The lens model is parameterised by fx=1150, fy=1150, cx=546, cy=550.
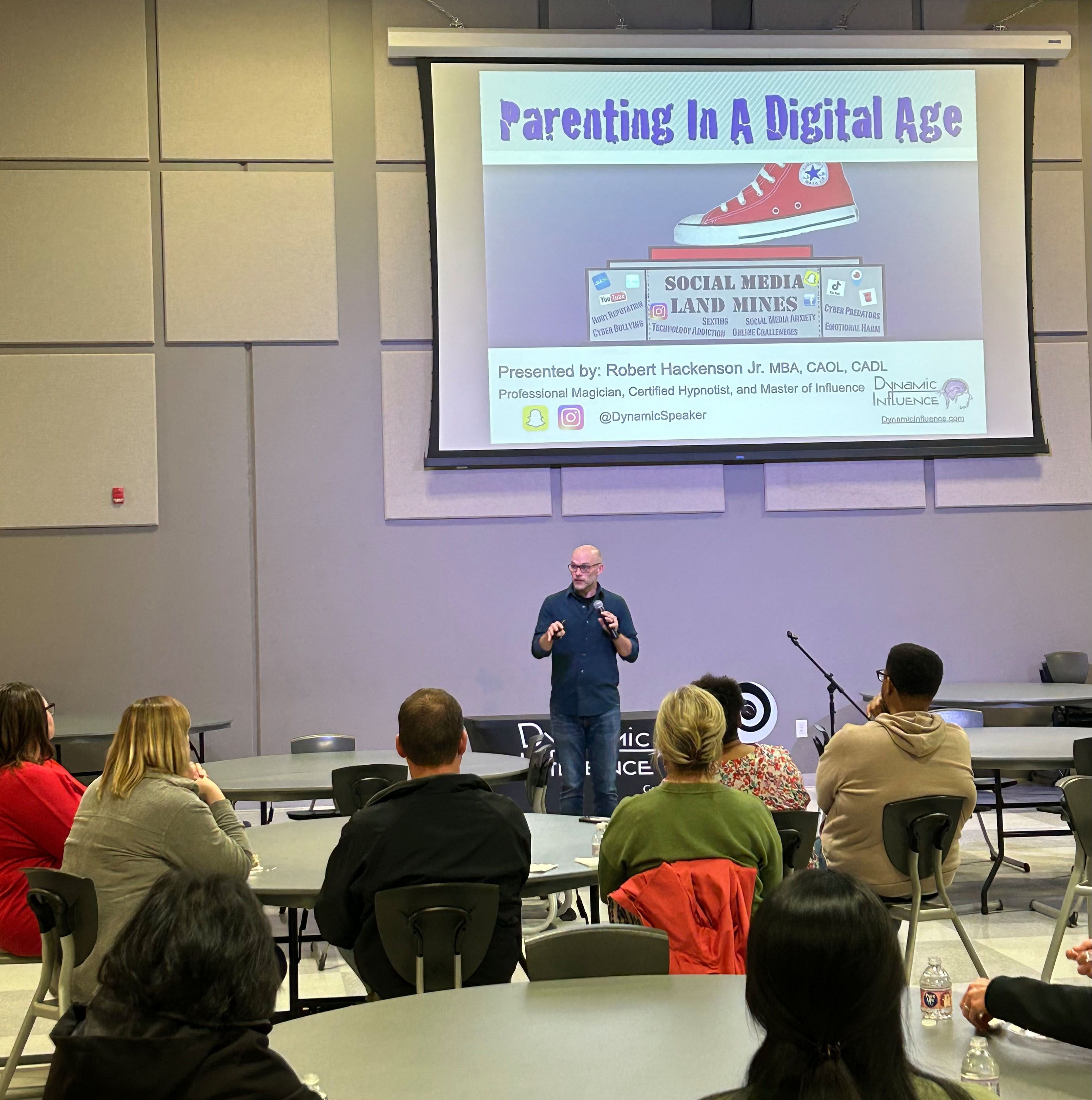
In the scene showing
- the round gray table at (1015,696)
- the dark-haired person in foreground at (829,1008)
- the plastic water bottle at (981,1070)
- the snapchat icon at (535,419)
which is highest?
the snapchat icon at (535,419)

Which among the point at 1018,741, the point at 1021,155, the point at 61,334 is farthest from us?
the point at 1021,155

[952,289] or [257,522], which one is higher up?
[952,289]

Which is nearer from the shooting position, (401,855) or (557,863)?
(401,855)

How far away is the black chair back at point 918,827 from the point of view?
335cm

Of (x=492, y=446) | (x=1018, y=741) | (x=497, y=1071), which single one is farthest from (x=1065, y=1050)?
(x=492, y=446)

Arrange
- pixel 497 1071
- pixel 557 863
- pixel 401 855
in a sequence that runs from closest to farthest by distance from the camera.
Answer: pixel 497 1071, pixel 401 855, pixel 557 863

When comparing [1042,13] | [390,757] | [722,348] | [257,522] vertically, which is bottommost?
[390,757]

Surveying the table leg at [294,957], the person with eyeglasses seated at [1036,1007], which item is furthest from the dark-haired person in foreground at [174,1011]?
the table leg at [294,957]

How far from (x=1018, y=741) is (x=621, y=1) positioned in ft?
17.1

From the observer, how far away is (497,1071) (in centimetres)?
166

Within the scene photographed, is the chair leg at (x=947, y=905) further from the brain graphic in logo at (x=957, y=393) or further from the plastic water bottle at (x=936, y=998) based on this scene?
the brain graphic in logo at (x=957, y=393)

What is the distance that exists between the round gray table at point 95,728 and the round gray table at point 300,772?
2.15 ft

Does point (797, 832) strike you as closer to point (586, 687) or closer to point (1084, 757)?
point (1084, 757)

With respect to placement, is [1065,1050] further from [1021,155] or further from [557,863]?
[1021,155]
